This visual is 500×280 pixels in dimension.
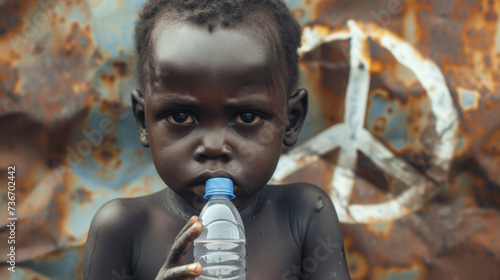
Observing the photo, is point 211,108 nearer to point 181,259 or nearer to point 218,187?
point 218,187

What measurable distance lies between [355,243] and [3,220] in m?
→ 1.28

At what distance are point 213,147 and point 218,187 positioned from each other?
10 cm

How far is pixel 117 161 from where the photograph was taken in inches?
89.3

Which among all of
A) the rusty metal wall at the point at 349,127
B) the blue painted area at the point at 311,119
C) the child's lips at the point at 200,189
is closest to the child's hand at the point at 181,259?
→ the child's lips at the point at 200,189

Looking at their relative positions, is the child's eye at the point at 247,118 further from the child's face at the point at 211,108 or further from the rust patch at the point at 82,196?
the rust patch at the point at 82,196

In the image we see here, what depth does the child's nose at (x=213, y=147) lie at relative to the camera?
1.44 metres

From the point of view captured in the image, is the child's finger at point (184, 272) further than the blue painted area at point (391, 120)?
No

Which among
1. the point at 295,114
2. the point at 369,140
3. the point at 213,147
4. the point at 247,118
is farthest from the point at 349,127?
the point at 213,147

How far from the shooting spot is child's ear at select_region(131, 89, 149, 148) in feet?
5.48

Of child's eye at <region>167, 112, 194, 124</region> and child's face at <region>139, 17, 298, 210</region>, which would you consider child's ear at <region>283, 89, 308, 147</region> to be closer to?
child's face at <region>139, 17, 298, 210</region>

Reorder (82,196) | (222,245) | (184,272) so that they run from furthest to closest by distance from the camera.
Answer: (82,196) → (222,245) → (184,272)

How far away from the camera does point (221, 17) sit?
150 cm

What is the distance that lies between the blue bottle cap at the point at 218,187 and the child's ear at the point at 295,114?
0.33 m

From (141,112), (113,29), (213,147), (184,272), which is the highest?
(113,29)
